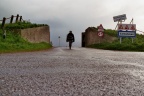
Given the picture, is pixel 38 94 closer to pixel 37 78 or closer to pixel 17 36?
pixel 37 78

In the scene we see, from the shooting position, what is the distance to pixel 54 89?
6391 mm

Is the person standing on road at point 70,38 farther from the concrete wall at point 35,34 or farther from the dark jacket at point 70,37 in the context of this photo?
the concrete wall at point 35,34

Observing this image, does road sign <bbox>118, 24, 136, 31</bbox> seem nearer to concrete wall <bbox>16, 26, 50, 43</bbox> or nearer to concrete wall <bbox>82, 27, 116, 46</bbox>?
concrete wall <bbox>82, 27, 116, 46</bbox>

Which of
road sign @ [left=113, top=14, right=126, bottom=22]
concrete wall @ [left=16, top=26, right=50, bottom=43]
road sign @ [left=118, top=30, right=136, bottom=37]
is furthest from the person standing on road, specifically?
road sign @ [left=113, top=14, right=126, bottom=22]

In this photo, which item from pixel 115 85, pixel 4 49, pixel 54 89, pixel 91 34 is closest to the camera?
pixel 54 89

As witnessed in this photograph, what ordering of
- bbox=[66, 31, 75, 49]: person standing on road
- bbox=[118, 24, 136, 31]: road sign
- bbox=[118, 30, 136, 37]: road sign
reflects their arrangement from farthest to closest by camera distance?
bbox=[118, 30, 136, 37]: road sign
bbox=[118, 24, 136, 31]: road sign
bbox=[66, 31, 75, 49]: person standing on road

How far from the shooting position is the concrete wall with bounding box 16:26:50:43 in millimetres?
33188

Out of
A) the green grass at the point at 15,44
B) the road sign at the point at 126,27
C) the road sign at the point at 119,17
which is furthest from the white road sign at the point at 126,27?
the green grass at the point at 15,44

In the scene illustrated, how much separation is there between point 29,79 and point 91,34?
42703mm

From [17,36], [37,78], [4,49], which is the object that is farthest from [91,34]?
[37,78]

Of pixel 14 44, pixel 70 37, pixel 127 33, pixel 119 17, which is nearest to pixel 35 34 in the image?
pixel 70 37

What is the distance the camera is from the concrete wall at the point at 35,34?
33.2m

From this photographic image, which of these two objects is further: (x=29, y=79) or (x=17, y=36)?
(x=17, y=36)

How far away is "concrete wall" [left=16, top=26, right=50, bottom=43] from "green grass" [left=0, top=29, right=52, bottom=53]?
4.89 feet
